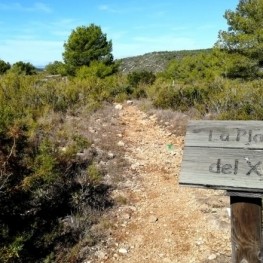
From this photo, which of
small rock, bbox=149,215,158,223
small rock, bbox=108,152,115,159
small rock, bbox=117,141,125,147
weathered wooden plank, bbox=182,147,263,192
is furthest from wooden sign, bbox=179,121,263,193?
small rock, bbox=117,141,125,147

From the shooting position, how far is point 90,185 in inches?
218

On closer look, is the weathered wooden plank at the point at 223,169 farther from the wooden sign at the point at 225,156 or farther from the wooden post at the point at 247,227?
the wooden post at the point at 247,227

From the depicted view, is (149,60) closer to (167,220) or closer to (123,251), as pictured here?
(167,220)

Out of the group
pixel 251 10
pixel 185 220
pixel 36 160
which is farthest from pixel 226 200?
pixel 251 10

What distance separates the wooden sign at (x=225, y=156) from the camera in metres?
2.35

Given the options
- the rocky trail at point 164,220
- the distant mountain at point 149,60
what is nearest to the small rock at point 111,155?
the rocky trail at point 164,220

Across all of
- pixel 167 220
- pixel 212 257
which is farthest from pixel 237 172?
pixel 167 220

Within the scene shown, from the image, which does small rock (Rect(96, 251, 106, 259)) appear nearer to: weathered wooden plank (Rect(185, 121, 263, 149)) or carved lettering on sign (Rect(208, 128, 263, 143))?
weathered wooden plank (Rect(185, 121, 263, 149))

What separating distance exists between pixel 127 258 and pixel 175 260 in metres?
0.51

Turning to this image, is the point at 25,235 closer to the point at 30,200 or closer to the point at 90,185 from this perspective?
the point at 30,200

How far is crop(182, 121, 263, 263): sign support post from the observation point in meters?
2.36

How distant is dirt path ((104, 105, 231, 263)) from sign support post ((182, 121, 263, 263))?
1753mm

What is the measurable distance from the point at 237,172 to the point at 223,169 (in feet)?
0.28

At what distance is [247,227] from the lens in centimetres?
247
